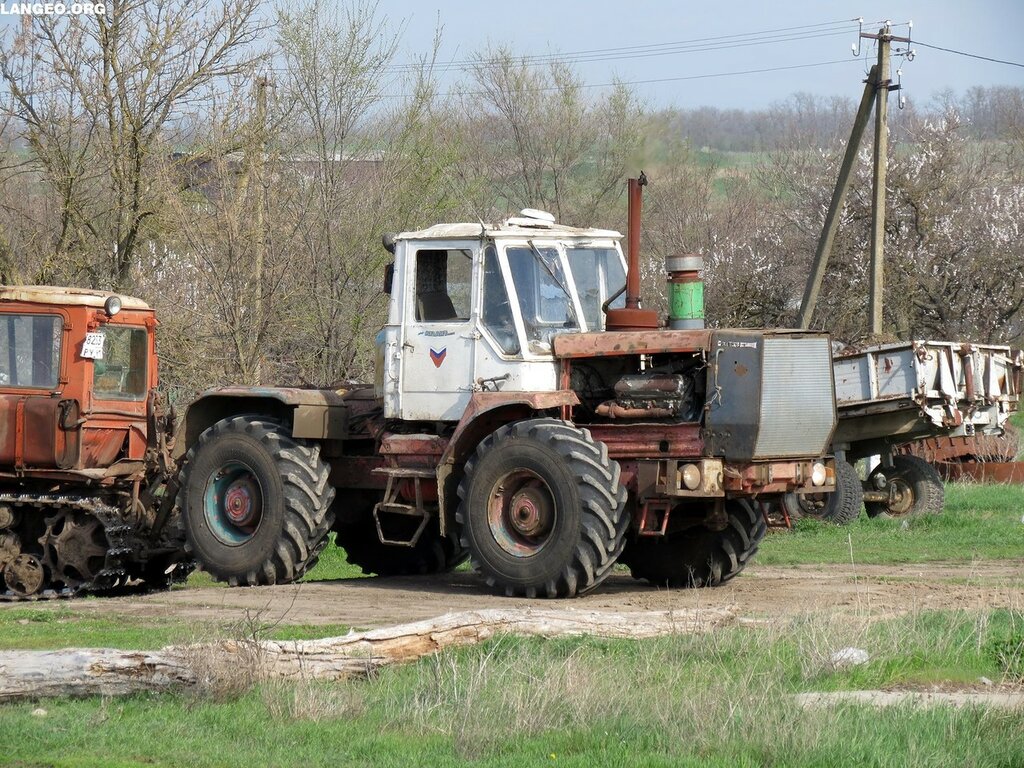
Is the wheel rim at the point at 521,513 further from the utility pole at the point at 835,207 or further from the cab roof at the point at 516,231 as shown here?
the utility pole at the point at 835,207

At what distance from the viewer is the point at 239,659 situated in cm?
802

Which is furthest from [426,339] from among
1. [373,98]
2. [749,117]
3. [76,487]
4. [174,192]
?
[749,117]

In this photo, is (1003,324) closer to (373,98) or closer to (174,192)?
(373,98)

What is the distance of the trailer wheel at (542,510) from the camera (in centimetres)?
1147

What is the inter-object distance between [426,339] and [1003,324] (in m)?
28.6

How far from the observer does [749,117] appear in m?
74.6

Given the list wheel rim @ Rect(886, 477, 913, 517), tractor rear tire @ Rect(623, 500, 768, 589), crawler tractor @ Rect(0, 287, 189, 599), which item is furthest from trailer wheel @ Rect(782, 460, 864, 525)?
crawler tractor @ Rect(0, 287, 189, 599)

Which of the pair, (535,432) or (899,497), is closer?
(535,432)

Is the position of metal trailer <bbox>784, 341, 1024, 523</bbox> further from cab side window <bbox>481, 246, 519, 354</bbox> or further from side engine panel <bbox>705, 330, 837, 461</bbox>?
cab side window <bbox>481, 246, 519, 354</bbox>

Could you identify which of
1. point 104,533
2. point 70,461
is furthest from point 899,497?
point 70,461

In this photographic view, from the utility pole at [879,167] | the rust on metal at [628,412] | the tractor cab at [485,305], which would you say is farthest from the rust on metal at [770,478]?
the utility pole at [879,167]

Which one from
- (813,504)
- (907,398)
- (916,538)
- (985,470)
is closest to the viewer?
(907,398)

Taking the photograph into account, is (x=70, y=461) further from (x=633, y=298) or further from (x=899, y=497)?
(x=899, y=497)

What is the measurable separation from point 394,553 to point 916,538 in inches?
242
